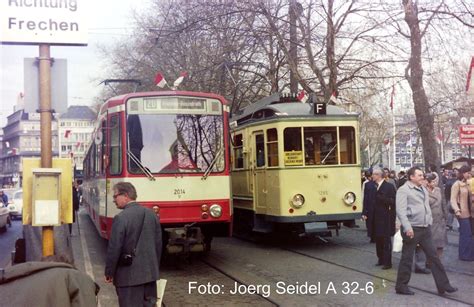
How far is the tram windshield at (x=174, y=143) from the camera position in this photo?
9664mm

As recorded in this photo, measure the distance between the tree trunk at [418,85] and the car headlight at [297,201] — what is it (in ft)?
14.1

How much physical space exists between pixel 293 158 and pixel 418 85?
4192mm

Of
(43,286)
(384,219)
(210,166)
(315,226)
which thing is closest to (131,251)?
(43,286)

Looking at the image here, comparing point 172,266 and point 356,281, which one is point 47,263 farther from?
point 172,266

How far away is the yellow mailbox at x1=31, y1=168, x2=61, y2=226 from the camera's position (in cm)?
496

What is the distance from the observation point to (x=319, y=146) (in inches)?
487

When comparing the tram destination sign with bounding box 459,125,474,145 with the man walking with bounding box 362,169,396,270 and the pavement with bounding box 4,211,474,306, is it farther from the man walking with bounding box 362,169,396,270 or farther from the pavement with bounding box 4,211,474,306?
the man walking with bounding box 362,169,396,270

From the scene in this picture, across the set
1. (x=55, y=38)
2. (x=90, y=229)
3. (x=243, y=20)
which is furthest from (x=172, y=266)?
(x=90, y=229)

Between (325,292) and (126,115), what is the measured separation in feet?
14.5

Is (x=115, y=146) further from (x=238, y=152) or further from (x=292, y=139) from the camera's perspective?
(x=238, y=152)

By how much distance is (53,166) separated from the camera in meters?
5.14

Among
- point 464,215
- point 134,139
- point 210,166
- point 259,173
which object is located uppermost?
point 134,139

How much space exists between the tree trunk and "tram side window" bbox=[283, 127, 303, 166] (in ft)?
12.8

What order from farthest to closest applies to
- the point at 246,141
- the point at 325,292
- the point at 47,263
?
the point at 246,141 < the point at 325,292 < the point at 47,263
